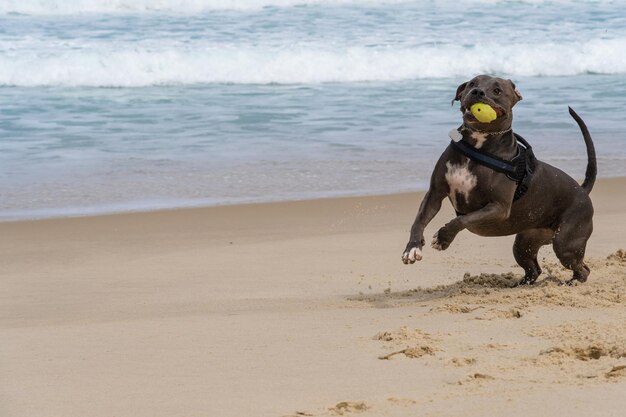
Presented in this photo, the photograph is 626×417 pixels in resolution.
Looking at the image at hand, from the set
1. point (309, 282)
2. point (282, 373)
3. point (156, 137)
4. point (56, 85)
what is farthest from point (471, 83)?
point (56, 85)

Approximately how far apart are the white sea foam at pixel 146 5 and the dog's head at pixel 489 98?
631 inches

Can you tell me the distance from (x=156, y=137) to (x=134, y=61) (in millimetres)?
5319

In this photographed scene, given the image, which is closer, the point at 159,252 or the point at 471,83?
the point at 471,83

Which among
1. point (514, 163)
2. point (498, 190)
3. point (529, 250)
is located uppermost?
point (514, 163)

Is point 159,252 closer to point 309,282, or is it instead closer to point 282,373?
point 309,282

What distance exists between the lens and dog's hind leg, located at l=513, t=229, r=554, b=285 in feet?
18.1

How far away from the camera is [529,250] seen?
555 centimetres

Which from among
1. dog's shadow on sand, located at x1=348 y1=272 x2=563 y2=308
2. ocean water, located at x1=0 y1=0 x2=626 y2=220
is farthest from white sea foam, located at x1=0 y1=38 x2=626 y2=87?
dog's shadow on sand, located at x1=348 y1=272 x2=563 y2=308

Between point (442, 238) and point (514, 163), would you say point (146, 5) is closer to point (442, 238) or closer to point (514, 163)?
point (514, 163)

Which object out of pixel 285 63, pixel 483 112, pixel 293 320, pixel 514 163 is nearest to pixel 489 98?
pixel 483 112

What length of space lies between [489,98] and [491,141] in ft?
0.75

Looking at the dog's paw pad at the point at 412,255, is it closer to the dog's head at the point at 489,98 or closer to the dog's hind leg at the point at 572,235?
the dog's head at the point at 489,98

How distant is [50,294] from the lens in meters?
5.58

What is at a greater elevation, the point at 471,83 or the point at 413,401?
the point at 471,83
